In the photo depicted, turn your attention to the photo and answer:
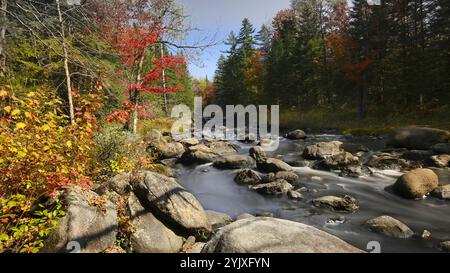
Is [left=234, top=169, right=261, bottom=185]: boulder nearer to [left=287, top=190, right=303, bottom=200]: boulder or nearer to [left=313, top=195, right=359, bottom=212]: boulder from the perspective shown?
[left=287, top=190, right=303, bottom=200]: boulder

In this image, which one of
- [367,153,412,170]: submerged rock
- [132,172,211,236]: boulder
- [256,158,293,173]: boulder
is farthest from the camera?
[256,158,293,173]: boulder

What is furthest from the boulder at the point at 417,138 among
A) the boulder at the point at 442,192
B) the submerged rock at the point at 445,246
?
the submerged rock at the point at 445,246

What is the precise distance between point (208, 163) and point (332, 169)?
256 inches

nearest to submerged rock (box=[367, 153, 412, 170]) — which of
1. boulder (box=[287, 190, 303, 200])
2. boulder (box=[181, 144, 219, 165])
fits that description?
boulder (box=[287, 190, 303, 200])

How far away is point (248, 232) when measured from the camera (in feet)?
13.9

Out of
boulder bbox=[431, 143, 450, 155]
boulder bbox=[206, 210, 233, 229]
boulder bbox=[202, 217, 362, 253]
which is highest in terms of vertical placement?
boulder bbox=[202, 217, 362, 253]

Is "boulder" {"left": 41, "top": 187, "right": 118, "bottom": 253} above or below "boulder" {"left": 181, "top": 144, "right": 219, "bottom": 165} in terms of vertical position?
above

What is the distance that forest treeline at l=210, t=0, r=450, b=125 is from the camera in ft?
85.5

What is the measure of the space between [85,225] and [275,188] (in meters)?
7.71

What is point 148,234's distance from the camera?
20.9 feet

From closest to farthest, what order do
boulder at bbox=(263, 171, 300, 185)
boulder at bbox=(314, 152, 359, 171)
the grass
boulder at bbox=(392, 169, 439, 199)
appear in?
1. boulder at bbox=(392, 169, 439, 199)
2. boulder at bbox=(263, 171, 300, 185)
3. boulder at bbox=(314, 152, 359, 171)
4. the grass

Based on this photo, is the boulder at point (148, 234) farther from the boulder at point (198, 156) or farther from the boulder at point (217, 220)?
the boulder at point (198, 156)

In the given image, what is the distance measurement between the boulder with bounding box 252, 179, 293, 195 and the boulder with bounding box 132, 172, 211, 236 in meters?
4.79

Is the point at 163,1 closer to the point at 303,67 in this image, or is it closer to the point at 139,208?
the point at 139,208
